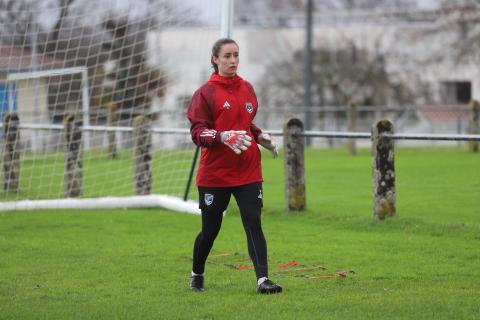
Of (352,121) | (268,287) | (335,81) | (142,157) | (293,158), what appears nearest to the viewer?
(268,287)

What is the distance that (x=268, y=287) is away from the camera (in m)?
7.29

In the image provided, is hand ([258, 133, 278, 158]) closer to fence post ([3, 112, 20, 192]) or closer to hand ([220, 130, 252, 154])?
hand ([220, 130, 252, 154])

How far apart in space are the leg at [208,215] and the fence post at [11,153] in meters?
8.30

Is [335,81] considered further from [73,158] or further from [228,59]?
[228,59]

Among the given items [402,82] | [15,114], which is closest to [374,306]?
A: [15,114]

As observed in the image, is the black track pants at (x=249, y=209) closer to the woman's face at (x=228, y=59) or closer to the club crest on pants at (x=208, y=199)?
the club crest on pants at (x=208, y=199)

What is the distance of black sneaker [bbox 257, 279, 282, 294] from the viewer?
23.9 ft

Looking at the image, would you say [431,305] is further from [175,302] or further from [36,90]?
[36,90]

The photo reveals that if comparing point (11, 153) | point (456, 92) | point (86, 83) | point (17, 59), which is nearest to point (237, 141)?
point (17, 59)

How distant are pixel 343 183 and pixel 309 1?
15114 mm

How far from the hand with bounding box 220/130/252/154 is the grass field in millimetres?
1130

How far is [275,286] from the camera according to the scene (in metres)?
7.32

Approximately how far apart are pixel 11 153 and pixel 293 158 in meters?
5.52

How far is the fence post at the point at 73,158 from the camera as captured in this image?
15352mm
